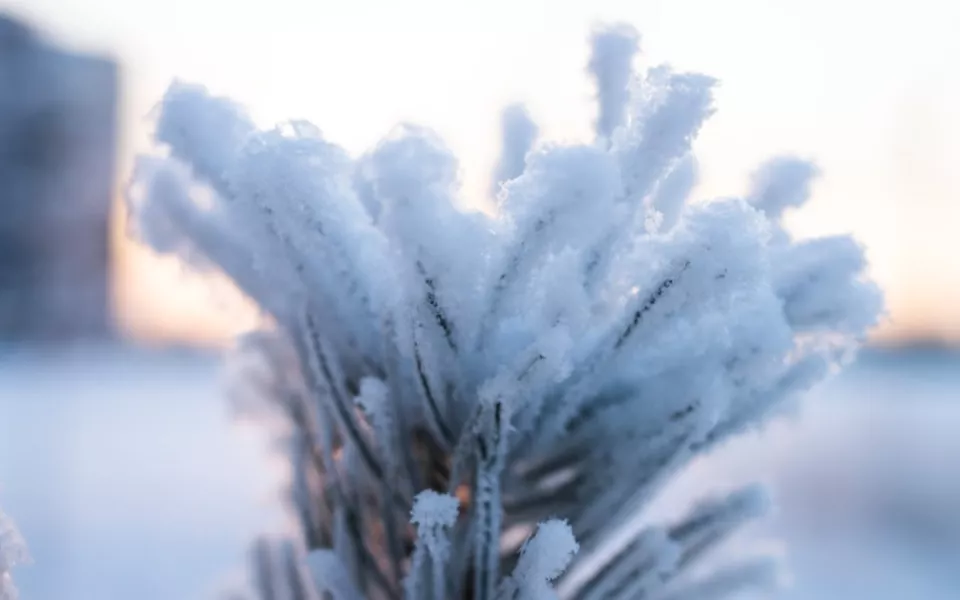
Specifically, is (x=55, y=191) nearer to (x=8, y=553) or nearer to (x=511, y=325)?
(x=8, y=553)

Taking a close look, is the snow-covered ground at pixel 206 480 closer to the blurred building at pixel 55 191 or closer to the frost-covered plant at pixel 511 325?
the frost-covered plant at pixel 511 325

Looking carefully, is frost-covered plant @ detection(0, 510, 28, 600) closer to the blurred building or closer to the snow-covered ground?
the snow-covered ground

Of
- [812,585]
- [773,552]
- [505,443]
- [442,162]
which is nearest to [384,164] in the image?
[442,162]

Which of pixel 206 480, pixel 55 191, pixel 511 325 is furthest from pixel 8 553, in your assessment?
pixel 55 191

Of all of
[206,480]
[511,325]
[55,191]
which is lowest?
[511,325]

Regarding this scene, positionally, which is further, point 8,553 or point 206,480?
point 206,480

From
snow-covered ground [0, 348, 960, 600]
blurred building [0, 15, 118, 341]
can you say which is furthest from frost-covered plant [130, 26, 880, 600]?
blurred building [0, 15, 118, 341]

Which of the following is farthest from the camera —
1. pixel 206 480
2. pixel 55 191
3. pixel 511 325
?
pixel 55 191

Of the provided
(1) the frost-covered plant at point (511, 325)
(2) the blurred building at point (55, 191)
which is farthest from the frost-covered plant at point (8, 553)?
(2) the blurred building at point (55, 191)
